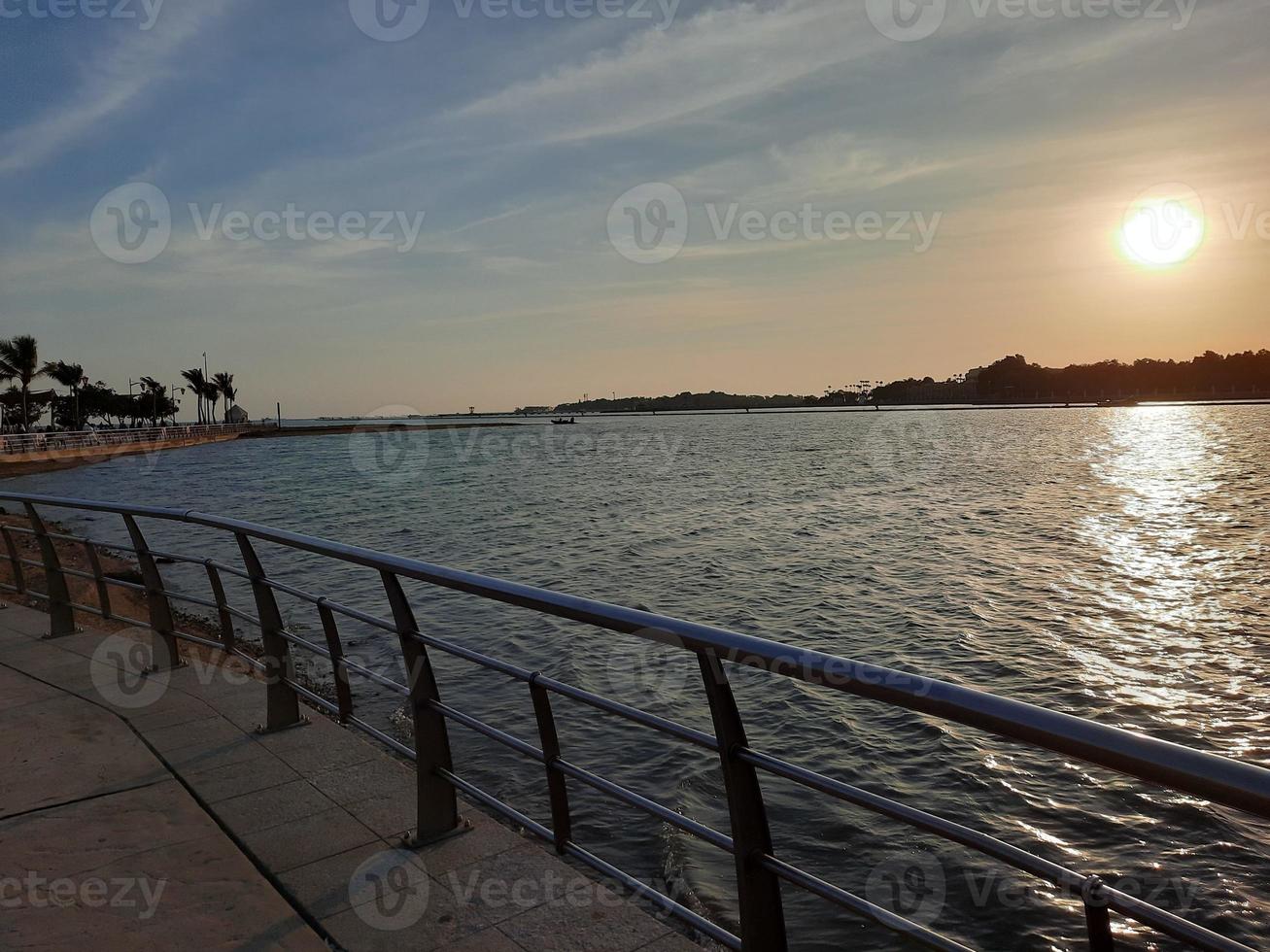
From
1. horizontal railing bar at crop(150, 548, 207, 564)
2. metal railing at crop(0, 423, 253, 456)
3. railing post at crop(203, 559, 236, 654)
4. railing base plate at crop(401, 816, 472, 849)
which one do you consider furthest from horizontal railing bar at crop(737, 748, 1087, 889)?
metal railing at crop(0, 423, 253, 456)

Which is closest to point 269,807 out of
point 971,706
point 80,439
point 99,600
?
point 971,706

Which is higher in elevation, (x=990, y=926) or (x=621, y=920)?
(x=621, y=920)

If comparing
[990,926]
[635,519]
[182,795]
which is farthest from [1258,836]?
[635,519]

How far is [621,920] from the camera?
319cm

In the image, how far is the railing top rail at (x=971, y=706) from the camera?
1.35m

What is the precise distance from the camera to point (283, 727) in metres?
5.19

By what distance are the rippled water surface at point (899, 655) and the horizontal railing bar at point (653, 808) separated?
12.5ft

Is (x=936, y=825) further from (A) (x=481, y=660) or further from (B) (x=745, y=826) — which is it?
(A) (x=481, y=660)

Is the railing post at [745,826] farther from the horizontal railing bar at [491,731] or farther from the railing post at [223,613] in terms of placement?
the railing post at [223,613]

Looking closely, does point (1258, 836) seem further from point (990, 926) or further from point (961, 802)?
point (990, 926)

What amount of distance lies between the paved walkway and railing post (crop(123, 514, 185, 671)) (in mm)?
940

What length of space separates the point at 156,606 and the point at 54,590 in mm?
2144

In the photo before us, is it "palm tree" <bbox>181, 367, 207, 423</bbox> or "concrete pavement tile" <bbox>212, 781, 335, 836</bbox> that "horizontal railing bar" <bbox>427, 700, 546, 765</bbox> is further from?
"palm tree" <bbox>181, 367, 207, 423</bbox>

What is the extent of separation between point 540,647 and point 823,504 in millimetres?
27818
